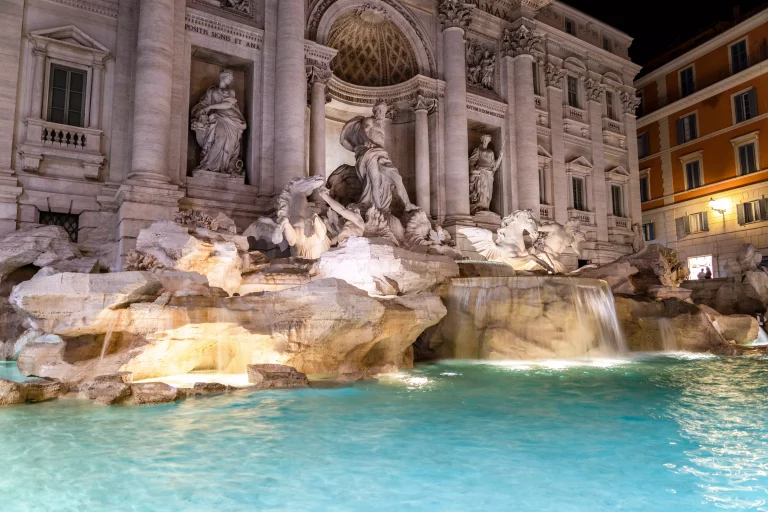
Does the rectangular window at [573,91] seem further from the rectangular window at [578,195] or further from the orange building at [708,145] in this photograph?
the orange building at [708,145]

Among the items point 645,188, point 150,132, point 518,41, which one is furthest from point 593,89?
point 150,132

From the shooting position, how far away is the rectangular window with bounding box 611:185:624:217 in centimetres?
2372

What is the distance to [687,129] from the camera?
26.1 meters

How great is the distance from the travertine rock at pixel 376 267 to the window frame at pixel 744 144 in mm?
20184

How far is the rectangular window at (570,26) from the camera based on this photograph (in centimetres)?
2267

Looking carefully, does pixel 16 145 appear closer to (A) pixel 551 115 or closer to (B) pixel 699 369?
(B) pixel 699 369

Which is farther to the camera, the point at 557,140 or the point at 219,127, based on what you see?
the point at 557,140

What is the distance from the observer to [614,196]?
23828 mm

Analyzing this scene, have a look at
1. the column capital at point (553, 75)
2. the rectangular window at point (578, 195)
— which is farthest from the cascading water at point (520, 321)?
the column capital at point (553, 75)

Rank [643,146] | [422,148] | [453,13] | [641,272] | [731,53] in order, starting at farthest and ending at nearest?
1. [643,146]
2. [731,53]
3. [453,13]
4. [422,148]
5. [641,272]

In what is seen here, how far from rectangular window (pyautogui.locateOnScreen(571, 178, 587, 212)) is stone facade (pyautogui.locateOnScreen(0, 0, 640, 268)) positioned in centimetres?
7

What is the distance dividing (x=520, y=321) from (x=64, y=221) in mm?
9515

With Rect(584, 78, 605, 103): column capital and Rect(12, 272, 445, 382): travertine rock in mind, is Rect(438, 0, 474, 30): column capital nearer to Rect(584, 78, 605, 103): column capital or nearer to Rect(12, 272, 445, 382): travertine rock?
Rect(584, 78, 605, 103): column capital

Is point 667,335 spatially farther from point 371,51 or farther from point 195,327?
point 371,51
